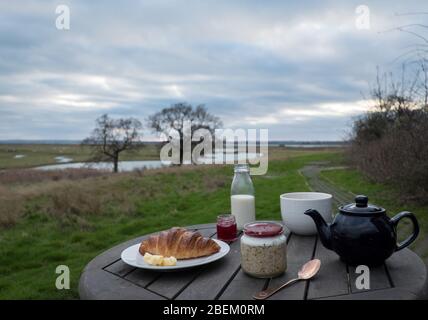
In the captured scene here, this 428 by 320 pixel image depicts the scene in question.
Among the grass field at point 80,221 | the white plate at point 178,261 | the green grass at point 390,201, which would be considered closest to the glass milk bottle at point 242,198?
the white plate at point 178,261

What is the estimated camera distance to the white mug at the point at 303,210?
1.80 metres

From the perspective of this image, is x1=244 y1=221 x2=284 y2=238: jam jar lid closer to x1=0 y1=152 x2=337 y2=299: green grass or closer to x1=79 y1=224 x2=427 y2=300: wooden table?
x1=79 y1=224 x2=427 y2=300: wooden table

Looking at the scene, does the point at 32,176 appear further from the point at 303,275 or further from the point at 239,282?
the point at 303,275

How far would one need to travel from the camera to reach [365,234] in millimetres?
1394

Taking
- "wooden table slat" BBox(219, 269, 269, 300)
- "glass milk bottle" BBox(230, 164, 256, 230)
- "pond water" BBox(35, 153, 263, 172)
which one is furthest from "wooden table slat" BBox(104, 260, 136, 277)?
"pond water" BBox(35, 153, 263, 172)

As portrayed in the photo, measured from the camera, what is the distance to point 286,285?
129cm

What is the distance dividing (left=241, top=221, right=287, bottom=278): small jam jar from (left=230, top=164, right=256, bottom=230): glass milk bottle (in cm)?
66

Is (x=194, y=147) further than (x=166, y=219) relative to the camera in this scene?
Yes

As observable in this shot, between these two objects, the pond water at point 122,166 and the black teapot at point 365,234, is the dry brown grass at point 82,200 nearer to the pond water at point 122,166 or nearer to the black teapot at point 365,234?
the black teapot at point 365,234

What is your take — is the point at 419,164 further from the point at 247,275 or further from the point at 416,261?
the point at 247,275

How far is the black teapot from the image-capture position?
139 cm

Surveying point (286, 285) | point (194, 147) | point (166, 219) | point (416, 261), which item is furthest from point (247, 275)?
point (194, 147)
